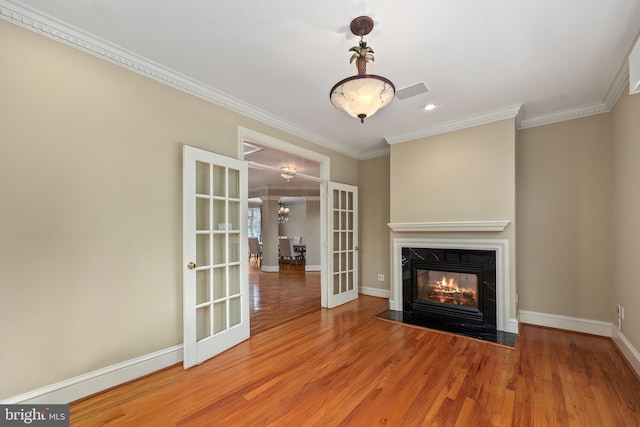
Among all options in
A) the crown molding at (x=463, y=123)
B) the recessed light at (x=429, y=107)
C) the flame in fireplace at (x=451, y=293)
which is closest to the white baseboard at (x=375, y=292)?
the flame in fireplace at (x=451, y=293)

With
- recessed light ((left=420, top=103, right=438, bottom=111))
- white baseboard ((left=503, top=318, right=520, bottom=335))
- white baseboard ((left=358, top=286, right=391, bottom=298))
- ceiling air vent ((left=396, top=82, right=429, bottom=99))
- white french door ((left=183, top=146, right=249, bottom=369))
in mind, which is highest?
ceiling air vent ((left=396, top=82, right=429, bottom=99))

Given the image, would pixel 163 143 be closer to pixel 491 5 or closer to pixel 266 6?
pixel 266 6

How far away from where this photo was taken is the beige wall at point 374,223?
5.01 m

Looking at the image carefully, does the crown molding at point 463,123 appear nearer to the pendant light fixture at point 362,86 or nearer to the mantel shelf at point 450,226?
the mantel shelf at point 450,226

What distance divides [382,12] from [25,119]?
2.55m

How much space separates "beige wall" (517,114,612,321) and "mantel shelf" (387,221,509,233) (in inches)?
28.4

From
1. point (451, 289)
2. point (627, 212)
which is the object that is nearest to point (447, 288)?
point (451, 289)

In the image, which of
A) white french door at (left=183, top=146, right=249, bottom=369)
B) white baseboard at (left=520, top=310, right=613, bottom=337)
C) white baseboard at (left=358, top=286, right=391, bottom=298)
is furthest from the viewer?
white baseboard at (left=358, top=286, right=391, bottom=298)

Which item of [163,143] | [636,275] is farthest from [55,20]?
[636,275]

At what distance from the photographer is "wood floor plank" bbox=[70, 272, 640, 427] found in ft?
6.04

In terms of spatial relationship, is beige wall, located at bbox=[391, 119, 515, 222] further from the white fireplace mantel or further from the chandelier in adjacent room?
the chandelier in adjacent room

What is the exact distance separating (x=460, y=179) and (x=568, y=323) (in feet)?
7.24

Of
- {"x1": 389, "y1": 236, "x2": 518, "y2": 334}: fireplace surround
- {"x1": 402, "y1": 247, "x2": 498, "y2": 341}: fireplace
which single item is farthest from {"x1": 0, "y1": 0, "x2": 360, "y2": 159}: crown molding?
{"x1": 402, "y1": 247, "x2": 498, "y2": 341}: fireplace

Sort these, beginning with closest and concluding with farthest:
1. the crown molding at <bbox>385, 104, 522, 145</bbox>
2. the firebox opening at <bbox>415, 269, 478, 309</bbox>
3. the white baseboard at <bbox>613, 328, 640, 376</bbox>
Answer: the white baseboard at <bbox>613, 328, 640, 376</bbox>
the crown molding at <bbox>385, 104, 522, 145</bbox>
the firebox opening at <bbox>415, 269, 478, 309</bbox>
